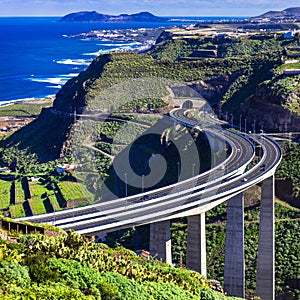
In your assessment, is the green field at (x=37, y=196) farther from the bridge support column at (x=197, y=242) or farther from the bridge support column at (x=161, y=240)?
the bridge support column at (x=197, y=242)

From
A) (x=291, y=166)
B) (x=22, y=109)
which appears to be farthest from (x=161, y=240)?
(x=22, y=109)

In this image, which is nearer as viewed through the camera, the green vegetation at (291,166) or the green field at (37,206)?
the green vegetation at (291,166)

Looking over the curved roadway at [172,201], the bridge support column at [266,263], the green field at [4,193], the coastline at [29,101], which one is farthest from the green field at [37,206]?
the coastline at [29,101]

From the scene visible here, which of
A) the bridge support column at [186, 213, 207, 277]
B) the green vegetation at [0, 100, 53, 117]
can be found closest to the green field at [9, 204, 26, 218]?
the bridge support column at [186, 213, 207, 277]

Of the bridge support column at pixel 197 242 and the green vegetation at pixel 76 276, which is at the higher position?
the green vegetation at pixel 76 276

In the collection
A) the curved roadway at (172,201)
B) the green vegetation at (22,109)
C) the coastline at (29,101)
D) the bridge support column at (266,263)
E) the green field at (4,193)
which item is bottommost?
the bridge support column at (266,263)
